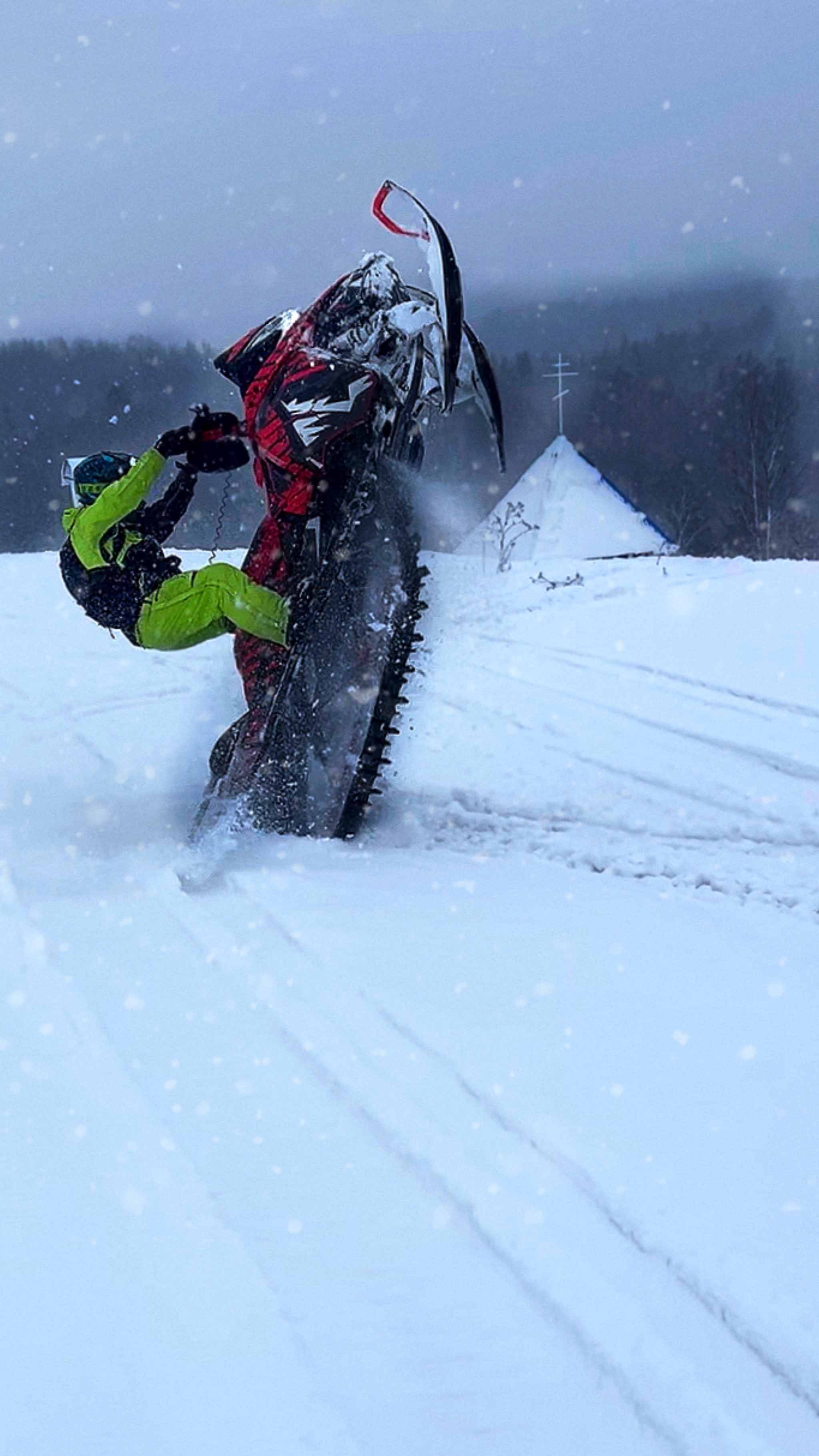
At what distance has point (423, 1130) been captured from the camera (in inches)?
86.0

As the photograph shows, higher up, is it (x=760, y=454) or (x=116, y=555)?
(x=760, y=454)

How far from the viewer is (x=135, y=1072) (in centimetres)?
243

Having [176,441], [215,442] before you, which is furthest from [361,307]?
[176,441]

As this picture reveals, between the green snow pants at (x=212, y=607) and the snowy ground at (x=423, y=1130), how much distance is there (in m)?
0.64

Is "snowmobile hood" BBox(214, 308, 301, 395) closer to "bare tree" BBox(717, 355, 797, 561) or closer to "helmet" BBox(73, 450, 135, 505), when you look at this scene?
"helmet" BBox(73, 450, 135, 505)

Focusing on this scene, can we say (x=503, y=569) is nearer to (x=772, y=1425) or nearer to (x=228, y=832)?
(x=228, y=832)

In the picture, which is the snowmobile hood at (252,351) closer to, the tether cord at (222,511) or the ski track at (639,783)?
the tether cord at (222,511)

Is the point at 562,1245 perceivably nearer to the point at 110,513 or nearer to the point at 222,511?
the point at 110,513

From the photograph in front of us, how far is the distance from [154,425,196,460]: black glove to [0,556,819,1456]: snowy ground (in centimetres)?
109

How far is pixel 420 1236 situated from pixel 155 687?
19.5 ft

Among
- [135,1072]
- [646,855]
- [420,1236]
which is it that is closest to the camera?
[420,1236]

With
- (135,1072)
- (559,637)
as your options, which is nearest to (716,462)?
(559,637)

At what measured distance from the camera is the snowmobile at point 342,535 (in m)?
4.08

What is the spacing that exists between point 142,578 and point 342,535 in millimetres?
824
